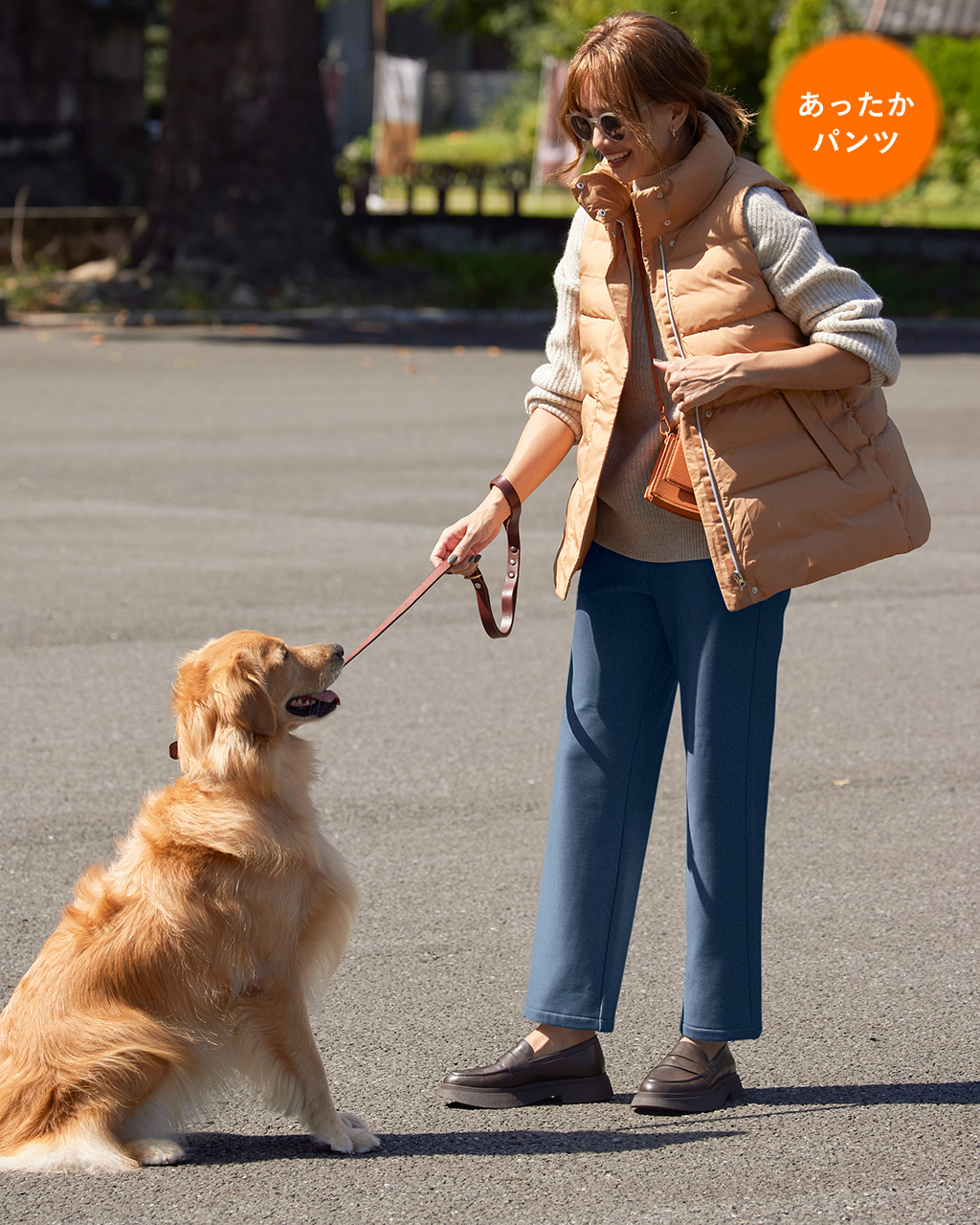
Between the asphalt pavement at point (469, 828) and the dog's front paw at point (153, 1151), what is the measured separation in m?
0.02

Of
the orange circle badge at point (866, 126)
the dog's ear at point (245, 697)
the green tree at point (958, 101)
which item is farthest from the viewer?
the green tree at point (958, 101)

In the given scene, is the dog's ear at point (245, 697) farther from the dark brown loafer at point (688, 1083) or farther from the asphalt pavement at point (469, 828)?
the dark brown loafer at point (688, 1083)

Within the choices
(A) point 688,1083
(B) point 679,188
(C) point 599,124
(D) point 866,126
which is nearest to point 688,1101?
(A) point 688,1083

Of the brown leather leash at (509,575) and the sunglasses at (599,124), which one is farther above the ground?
the sunglasses at (599,124)

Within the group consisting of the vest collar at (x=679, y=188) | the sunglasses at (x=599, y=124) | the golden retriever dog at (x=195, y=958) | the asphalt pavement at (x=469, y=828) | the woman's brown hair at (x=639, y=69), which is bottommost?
the asphalt pavement at (x=469, y=828)

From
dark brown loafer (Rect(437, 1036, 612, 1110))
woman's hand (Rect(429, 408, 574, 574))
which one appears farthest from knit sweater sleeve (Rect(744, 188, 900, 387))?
dark brown loafer (Rect(437, 1036, 612, 1110))

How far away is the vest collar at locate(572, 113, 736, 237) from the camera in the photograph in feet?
9.36

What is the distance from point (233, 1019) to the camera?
114 inches

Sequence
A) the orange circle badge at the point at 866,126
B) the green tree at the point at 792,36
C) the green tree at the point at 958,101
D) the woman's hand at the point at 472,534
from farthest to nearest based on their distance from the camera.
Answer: the green tree at the point at 958,101
the green tree at the point at 792,36
the orange circle badge at the point at 866,126
the woman's hand at the point at 472,534

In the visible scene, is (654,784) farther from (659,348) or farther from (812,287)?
(812,287)

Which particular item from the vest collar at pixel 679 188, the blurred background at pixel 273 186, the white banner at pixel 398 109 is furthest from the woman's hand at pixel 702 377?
the white banner at pixel 398 109

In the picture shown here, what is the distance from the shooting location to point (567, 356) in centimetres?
319

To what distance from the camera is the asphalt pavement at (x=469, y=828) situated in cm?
291

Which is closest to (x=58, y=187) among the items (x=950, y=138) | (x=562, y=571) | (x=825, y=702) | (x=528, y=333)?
(x=528, y=333)
